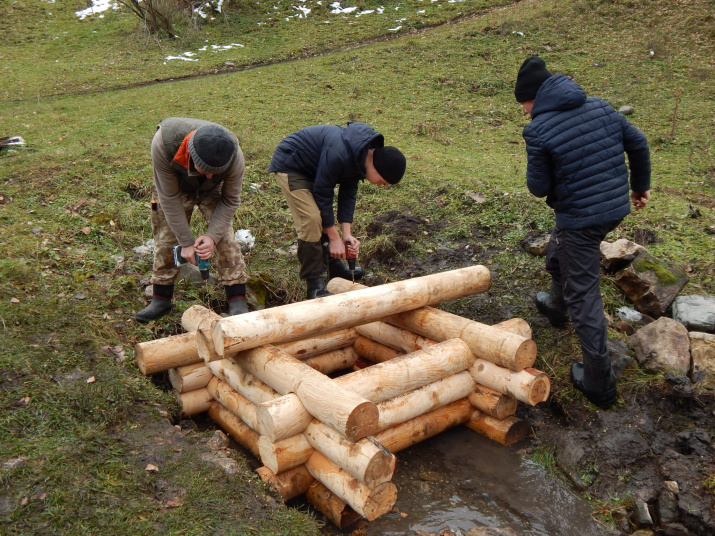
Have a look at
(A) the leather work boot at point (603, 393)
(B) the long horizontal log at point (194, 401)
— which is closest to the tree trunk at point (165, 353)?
(B) the long horizontal log at point (194, 401)

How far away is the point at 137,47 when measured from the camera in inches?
718

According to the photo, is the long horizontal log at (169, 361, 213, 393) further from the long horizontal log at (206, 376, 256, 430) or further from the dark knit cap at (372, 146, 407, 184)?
the dark knit cap at (372, 146, 407, 184)

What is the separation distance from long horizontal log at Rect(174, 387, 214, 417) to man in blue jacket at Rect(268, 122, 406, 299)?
4.63 ft

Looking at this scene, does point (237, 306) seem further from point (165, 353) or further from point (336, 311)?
point (336, 311)

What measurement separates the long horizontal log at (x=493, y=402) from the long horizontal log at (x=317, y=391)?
4.11 ft

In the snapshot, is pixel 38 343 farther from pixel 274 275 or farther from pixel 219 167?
pixel 274 275

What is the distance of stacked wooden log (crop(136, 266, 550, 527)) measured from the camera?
3.09m

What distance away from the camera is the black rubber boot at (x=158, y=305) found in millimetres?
4773

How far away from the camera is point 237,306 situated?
193 inches

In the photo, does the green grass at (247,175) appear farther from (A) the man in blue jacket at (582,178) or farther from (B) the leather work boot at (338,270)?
(A) the man in blue jacket at (582,178)

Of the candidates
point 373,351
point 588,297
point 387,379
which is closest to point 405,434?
point 387,379

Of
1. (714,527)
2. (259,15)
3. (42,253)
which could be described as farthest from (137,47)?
(714,527)

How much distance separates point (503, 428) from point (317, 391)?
5.19 feet

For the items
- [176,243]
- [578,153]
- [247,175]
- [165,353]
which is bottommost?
[247,175]
